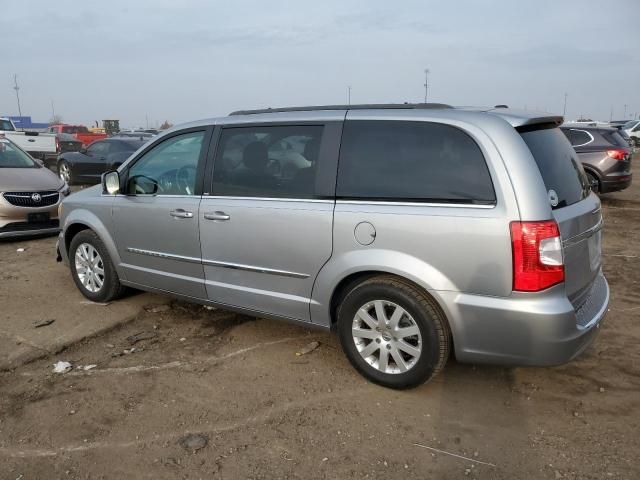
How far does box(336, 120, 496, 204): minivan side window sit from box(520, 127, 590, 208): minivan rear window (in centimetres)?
37

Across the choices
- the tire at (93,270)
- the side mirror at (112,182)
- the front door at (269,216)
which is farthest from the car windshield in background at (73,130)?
the front door at (269,216)

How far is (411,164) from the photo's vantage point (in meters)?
3.20

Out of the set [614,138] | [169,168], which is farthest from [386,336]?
[614,138]

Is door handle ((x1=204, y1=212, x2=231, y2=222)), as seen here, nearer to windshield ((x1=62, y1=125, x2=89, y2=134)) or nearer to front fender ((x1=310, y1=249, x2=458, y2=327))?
front fender ((x1=310, y1=249, x2=458, y2=327))

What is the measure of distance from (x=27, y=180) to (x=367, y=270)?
662 cm

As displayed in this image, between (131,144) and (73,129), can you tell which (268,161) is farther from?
(73,129)

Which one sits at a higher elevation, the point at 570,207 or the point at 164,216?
the point at 570,207

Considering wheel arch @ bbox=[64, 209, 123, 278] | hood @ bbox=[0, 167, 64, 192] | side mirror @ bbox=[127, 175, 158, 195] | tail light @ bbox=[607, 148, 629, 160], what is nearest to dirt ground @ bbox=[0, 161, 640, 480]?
wheel arch @ bbox=[64, 209, 123, 278]

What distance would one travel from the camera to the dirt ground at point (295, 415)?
2.71 m

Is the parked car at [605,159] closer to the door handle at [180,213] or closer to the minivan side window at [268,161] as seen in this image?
the minivan side window at [268,161]

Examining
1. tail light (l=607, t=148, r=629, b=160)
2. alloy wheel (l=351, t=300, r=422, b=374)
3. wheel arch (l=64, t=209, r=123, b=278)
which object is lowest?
alloy wheel (l=351, t=300, r=422, b=374)

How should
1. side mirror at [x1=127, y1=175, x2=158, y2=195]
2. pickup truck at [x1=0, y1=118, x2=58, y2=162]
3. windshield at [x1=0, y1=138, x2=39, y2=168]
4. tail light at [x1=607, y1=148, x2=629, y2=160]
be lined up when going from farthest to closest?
pickup truck at [x1=0, y1=118, x2=58, y2=162]
tail light at [x1=607, y1=148, x2=629, y2=160]
windshield at [x1=0, y1=138, x2=39, y2=168]
side mirror at [x1=127, y1=175, x2=158, y2=195]

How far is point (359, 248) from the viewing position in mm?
3299

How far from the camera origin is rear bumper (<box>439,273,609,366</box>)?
9.43ft
